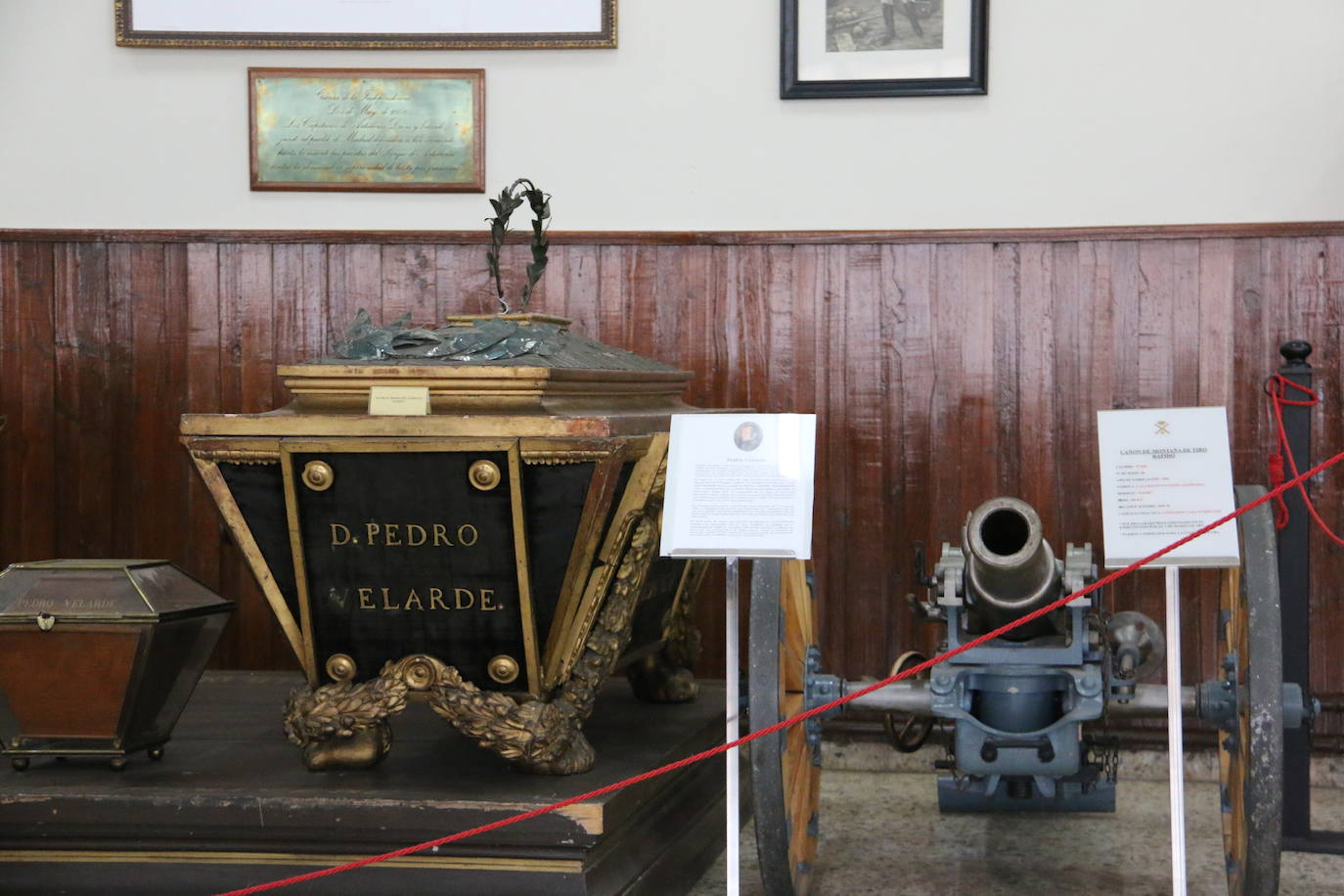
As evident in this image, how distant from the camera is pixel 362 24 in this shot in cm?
495

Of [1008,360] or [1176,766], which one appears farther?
[1008,360]

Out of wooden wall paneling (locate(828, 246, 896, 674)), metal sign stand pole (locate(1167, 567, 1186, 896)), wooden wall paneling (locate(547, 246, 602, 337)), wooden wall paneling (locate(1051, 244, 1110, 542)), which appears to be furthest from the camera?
wooden wall paneling (locate(547, 246, 602, 337))

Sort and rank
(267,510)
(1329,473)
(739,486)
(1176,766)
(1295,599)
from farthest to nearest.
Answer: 1. (1329,473)
2. (1295,599)
3. (267,510)
4. (739,486)
5. (1176,766)

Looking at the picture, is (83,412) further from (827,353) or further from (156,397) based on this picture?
(827,353)

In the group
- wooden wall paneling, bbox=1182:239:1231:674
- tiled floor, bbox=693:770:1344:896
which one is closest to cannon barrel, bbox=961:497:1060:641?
tiled floor, bbox=693:770:1344:896

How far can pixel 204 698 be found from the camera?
4402 millimetres

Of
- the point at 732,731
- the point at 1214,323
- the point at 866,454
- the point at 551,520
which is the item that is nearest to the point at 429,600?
the point at 551,520

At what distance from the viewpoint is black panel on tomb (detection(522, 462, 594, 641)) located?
3285 mm

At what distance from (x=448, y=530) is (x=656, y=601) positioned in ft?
2.89

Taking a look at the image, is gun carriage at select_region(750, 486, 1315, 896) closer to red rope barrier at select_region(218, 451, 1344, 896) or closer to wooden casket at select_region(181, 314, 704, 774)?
red rope barrier at select_region(218, 451, 1344, 896)

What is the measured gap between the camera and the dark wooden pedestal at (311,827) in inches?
126

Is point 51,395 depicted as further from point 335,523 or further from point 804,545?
point 804,545

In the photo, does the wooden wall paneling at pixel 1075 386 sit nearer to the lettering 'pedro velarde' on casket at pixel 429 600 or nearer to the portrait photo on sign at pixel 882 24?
the portrait photo on sign at pixel 882 24

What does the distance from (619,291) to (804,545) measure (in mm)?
2091
